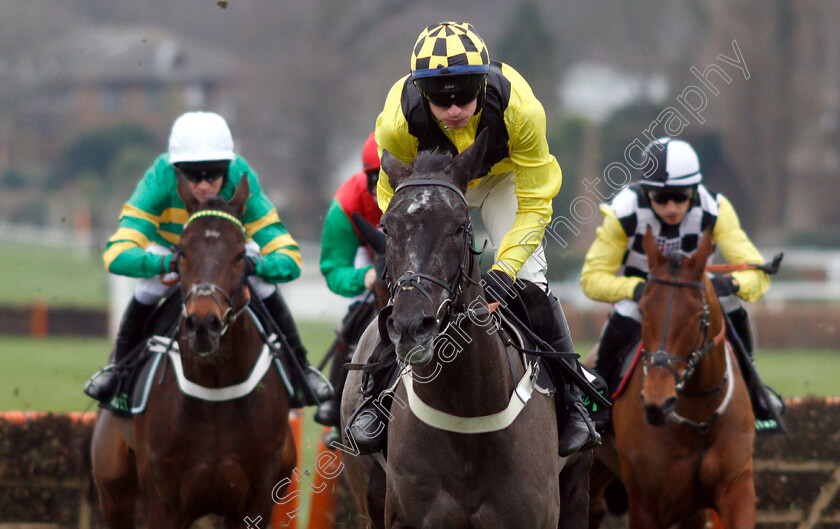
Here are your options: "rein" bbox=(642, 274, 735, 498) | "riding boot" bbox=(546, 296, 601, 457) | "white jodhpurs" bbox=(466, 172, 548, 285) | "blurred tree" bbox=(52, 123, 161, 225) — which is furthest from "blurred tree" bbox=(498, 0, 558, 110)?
"riding boot" bbox=(546, 296, 601, 457)

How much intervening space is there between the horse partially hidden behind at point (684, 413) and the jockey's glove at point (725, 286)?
1.08 ft

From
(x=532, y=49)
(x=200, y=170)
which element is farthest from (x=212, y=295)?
(x=532, y=49)

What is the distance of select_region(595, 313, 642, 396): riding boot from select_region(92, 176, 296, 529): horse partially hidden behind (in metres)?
1.82

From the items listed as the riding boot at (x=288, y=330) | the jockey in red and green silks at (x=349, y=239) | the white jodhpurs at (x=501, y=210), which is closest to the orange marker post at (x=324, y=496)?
the jockey in red and green silks at (x=349, y=239)

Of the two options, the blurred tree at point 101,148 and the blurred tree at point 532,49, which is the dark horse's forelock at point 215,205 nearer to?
the blurred tree at point 532,49

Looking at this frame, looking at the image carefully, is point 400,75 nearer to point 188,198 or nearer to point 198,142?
point 198,142

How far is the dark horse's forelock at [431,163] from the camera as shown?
3641 millimetres

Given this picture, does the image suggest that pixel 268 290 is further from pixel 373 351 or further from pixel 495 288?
pixel 495 288

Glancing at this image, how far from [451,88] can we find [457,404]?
108 cm

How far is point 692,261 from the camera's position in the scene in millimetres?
5426

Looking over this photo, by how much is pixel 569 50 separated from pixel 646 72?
4399 millimetres

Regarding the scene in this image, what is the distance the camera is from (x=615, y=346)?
627cm

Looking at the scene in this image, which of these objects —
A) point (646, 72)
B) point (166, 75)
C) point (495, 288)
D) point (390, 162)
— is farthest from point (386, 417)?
point (166, 75)

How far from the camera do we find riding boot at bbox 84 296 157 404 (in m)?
5.96
